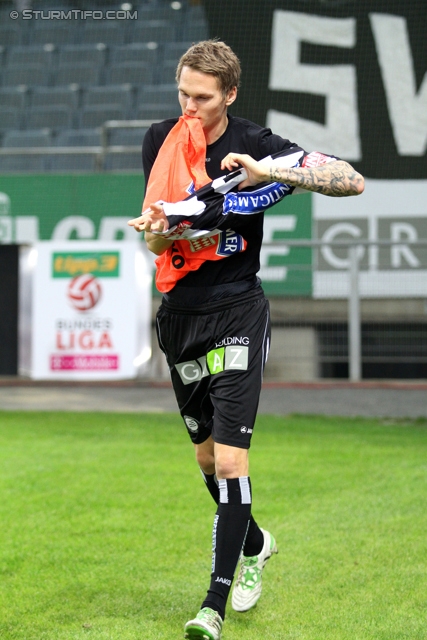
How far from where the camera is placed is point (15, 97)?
1794 centimetres

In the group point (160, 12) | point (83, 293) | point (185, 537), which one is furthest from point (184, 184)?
point (160, 12)

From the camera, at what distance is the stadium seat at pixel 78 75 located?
59.4 ft

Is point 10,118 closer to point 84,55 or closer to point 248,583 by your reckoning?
point 84,55

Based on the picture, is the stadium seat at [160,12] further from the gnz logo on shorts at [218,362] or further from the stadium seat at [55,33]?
the gnz logo on shorts at [218,362]

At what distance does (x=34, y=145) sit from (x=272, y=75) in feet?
17.6

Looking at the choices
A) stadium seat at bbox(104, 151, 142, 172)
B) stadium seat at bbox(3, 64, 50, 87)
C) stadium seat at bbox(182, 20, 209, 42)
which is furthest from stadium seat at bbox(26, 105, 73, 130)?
stadium seat at bbox(104, 151, 142, 172)

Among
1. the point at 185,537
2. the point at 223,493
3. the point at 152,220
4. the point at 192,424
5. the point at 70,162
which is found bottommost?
the point at 185,537

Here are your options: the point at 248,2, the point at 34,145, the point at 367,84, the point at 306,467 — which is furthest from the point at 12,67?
the point at 306,467

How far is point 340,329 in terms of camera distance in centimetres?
1267

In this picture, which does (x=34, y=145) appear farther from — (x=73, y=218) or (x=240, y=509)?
(x=240, y=509)

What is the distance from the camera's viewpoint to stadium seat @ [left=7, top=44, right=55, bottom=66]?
1853 centimetres

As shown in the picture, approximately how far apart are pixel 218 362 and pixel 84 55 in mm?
16307

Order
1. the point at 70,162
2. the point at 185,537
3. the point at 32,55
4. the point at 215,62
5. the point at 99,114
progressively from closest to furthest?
the point at 215,62 → the point at 185,537 → the point at 70,162 → the point at 99,114 → the point at 32,55

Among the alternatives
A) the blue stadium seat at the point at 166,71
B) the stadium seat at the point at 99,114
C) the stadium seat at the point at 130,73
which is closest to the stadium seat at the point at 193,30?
the blue stadium seat at the point at 166,71
